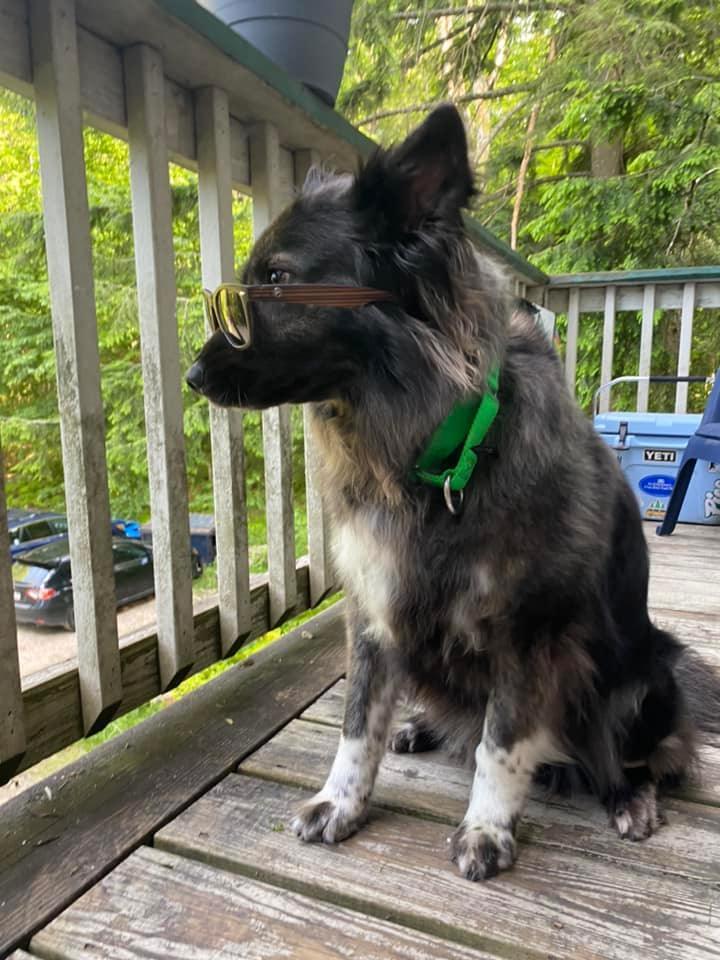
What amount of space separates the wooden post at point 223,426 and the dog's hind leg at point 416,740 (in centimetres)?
60

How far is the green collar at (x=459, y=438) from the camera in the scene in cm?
127

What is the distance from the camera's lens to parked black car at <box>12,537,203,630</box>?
7496mm

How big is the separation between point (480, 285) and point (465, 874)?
3.59 feet

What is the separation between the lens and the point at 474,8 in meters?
7.68

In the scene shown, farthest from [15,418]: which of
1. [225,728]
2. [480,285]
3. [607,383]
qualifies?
[480,285]

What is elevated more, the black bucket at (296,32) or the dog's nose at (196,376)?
the black bucket at (296,32)

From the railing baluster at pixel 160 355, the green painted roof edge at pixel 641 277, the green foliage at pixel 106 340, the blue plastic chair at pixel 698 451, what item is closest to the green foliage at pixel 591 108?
the green painted roof edge at pixel 641 277

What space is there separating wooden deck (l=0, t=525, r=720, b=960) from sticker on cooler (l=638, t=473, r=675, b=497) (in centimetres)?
258

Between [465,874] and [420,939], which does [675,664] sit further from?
[420,939]

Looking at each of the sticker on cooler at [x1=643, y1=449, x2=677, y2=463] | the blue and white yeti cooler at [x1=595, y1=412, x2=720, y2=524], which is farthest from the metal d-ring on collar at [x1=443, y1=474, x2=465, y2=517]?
the sticker on cooler at [x1=643, y1=449, x2=677, y2=463]

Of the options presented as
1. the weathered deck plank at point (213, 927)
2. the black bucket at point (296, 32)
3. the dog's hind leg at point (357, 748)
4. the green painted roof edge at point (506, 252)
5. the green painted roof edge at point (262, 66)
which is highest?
the black bucket at point (296, 32)

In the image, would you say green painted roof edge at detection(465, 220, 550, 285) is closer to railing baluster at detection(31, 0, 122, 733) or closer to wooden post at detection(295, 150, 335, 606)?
wooden post at detection(295, 150, 335, 606)

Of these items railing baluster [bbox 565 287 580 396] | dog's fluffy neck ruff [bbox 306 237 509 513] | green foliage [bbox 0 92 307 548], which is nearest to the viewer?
dog's fluffy neck ruff [bbox 306 237 509 513]

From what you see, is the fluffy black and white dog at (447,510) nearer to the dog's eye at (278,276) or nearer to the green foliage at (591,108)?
the dog's eye at (278,276)
